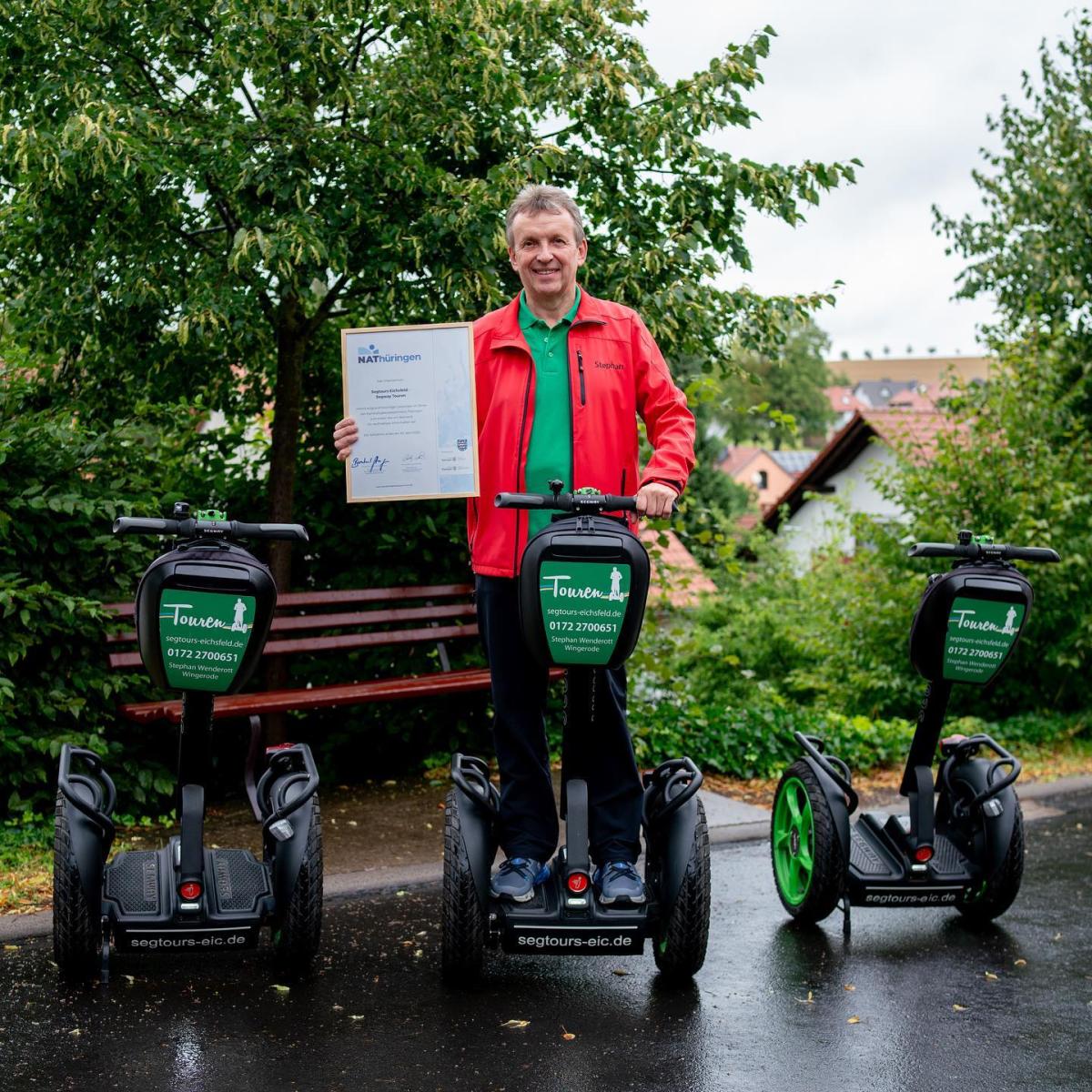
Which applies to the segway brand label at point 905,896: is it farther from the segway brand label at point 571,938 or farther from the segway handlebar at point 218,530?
the segway handlebar at point 218,530

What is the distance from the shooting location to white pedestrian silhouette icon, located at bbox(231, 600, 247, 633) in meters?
3.69

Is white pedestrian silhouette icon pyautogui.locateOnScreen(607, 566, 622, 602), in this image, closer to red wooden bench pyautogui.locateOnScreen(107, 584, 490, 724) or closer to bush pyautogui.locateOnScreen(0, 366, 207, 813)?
red wooden bench pyautogui.locateOnScreen(107, 584, 490, 724)

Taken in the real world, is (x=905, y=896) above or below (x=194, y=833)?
below

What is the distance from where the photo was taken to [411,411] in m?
4.09

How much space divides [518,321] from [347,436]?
0.62 meters

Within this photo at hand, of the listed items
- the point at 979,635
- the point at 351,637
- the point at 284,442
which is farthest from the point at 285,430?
the point at 979,635

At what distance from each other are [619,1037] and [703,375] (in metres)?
4.19

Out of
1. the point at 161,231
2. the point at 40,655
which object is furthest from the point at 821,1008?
the point at 161,231

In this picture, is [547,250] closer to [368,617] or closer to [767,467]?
[368,617]

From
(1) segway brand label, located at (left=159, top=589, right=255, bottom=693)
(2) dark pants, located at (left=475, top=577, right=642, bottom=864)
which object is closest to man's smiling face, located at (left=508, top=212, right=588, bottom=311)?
(2) dark pants, located at (left=475, top=577, right=642, bottom=864)

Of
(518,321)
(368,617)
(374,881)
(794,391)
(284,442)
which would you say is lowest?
(374,881)

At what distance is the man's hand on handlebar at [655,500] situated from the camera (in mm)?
A: 3785

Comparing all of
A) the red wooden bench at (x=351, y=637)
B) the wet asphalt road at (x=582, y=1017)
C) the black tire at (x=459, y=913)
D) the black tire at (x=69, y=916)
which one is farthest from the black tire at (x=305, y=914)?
the red wooden bench at (x=351, y=637)

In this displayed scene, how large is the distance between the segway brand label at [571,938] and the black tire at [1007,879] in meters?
1.49
